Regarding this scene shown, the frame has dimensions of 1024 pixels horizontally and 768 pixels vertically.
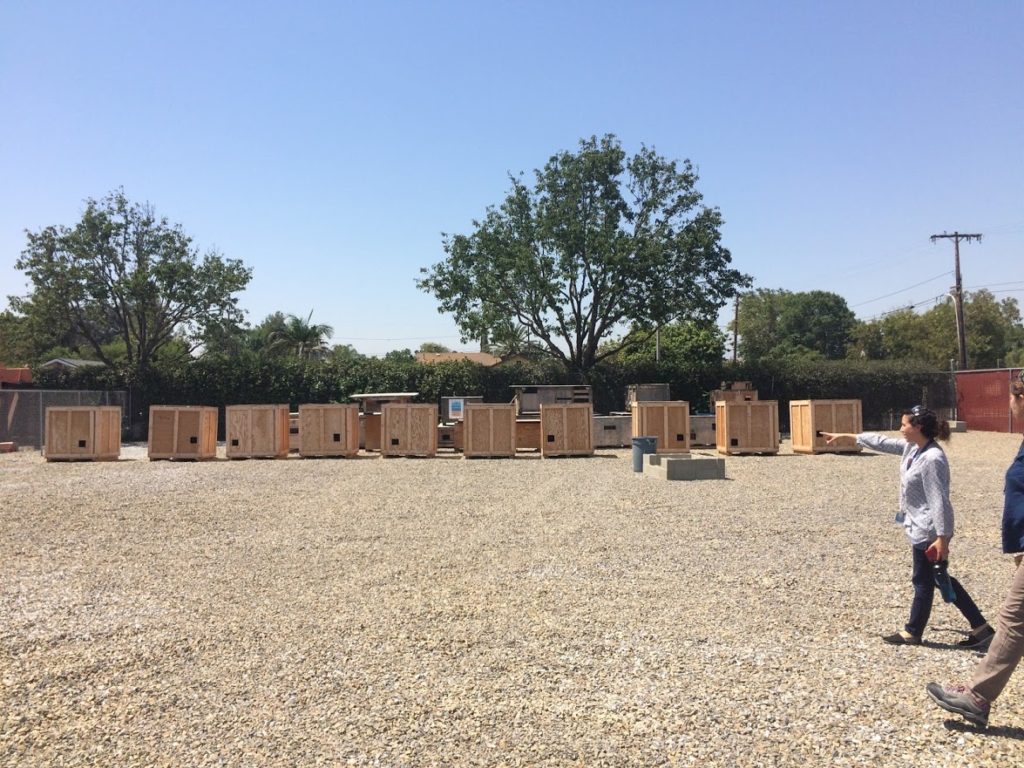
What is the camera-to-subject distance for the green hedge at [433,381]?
29500 mm

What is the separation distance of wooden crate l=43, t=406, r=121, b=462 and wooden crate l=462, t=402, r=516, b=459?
8.88 metres

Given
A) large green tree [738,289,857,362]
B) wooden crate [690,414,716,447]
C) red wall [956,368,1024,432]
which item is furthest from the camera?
large green tree [738,289,857,362]

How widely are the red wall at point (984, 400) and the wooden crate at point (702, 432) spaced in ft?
43.3

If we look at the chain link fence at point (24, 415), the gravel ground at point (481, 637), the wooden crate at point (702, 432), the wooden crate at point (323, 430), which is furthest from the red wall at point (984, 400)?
the chain link fence at point (24, 415)

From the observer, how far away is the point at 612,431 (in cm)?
2258

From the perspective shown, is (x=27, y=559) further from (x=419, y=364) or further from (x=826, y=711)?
(x=419, y=364)

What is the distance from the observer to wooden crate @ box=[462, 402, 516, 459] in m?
20.0

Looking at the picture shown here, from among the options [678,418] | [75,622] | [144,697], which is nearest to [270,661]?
[144,697]

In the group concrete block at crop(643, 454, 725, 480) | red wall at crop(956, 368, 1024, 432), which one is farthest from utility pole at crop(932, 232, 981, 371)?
concrete block at crop(643, 454, 725, 480)

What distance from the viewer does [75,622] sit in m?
5.77

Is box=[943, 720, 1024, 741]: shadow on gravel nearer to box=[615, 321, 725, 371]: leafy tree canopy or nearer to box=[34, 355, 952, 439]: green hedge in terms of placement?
box=[34, 355, 952, 439]: green hedge

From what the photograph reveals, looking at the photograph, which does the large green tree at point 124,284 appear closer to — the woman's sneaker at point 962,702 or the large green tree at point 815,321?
the woman's sneaker at point 962,702

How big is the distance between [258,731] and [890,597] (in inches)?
195

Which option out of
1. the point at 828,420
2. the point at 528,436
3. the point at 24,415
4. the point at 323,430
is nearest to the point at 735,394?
the point at 828,420
